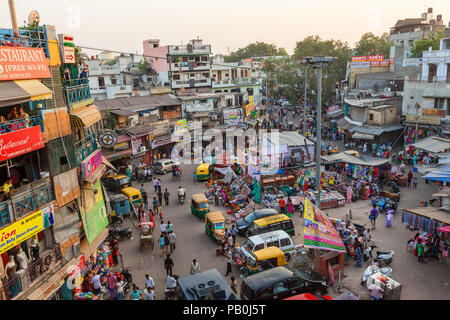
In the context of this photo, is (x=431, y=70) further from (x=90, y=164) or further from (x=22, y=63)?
(x=22, y=63)

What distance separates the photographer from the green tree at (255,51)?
114438mm

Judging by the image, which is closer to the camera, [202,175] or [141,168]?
[202,175]

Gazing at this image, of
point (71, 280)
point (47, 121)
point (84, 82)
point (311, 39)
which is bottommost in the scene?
point (71, 280)

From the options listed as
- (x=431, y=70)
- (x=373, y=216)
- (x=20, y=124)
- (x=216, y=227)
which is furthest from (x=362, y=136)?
(x=20, y=124)

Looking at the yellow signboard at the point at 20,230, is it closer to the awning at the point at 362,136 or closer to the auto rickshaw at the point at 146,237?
the auto rickshaw at the point at 146,237

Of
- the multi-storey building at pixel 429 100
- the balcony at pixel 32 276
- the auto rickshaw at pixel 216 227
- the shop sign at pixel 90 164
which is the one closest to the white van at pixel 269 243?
the auto rickshaw at pixel 216 227

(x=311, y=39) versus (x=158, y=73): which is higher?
(x=311, y=39)

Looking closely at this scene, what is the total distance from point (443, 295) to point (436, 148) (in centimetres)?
1389

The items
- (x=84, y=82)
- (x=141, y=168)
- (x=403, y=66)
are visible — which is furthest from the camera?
(x=403, y=66)

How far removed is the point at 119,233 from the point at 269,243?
823cm

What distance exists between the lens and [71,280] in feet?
39.8

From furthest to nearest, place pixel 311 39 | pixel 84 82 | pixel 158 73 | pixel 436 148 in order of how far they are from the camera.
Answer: pixel 311 39 → pixel 158 73 → pixel 436 148 → pixel 84 82
